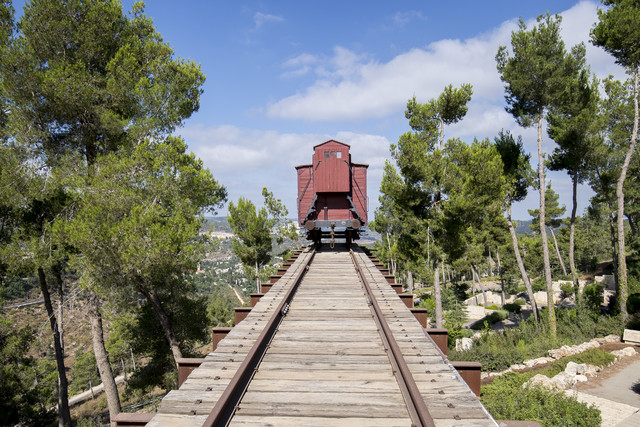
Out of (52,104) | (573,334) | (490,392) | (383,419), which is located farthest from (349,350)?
(573,334)

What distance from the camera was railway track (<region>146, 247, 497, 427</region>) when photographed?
2855mm

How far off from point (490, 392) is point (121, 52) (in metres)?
15.3

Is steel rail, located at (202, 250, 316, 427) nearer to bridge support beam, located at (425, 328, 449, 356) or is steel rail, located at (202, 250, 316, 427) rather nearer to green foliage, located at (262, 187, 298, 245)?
bridge support beam, located at (425, 328, 449, 356)

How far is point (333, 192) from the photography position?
14.9 m

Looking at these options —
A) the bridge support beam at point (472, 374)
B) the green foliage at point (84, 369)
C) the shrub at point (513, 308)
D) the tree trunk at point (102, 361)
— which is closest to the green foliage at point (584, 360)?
the bridge support beam at point (472, 374)

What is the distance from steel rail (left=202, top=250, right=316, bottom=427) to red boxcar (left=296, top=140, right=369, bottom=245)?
9443mm

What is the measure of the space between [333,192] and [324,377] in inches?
454

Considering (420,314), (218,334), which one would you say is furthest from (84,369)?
(420,314)

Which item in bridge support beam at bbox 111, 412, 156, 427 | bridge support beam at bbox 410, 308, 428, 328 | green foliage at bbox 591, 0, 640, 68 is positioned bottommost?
bridge support beam at bbox 111, 412, 156, 427

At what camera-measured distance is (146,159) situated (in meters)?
10.5

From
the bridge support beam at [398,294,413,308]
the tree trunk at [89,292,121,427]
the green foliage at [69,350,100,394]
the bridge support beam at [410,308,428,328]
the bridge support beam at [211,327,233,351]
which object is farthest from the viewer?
the green foliage at [69,350,100,394]

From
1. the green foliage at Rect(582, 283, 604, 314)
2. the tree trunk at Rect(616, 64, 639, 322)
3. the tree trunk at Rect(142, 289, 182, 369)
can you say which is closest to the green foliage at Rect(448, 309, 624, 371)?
the tree trunk at Rect(616, 64, 639, 322)

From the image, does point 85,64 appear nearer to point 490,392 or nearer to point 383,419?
point 383,419

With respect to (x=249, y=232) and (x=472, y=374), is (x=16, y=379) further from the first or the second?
(x=472, y=374)
